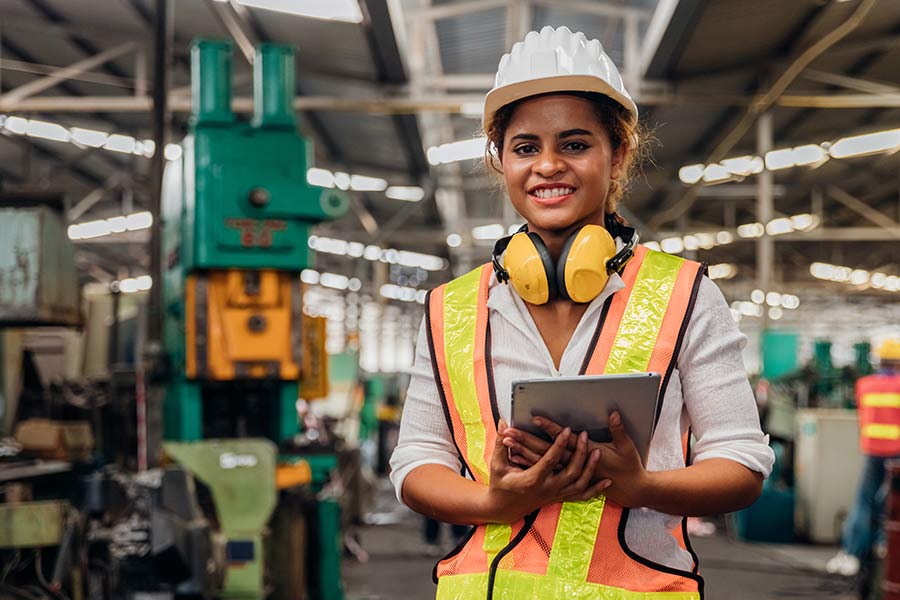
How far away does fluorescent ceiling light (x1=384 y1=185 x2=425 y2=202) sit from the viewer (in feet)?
42.4

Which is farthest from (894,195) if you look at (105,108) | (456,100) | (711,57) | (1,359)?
(1,359)

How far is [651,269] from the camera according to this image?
1.36 m

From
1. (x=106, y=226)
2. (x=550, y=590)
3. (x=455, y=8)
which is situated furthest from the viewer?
(x=106, y=226)

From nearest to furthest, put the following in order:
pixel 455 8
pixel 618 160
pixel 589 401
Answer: pixel 589 401 < pixel 618 160 < pixel 455 8

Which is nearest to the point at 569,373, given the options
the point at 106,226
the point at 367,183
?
the point at 367,183

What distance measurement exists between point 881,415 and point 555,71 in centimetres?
595

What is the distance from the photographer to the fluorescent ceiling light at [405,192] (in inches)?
509

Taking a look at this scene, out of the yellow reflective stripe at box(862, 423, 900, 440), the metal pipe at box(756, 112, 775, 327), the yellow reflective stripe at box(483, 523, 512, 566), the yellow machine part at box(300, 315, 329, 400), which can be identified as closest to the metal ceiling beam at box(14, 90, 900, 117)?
the metal pipe at box(756, 112, 775, 327)

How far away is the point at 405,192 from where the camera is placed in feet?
43.2

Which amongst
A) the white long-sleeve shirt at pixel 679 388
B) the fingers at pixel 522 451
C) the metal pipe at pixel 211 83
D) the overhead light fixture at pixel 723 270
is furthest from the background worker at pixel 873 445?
the overhead light fixture at pixel 723 270

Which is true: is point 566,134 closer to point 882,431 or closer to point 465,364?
Result: point 465,364

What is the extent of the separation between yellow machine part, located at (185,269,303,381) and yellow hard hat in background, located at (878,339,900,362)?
4.52m

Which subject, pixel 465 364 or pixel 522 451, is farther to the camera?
pixel 465 364

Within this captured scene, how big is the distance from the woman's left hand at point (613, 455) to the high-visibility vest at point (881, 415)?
5840 millimetres
